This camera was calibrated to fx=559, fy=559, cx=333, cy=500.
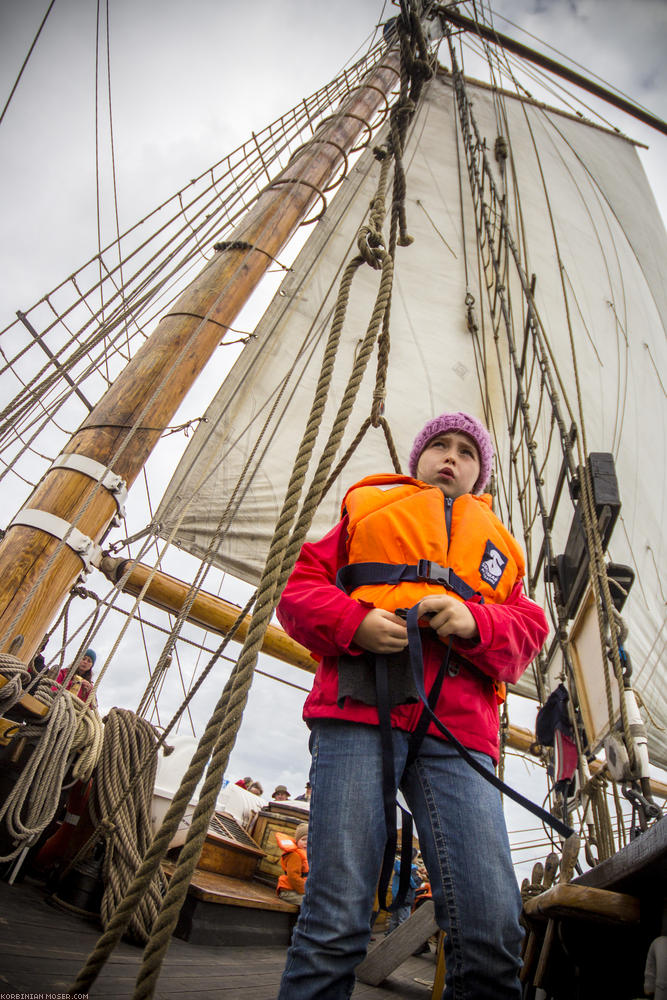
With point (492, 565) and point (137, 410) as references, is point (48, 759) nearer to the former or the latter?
point (137, 410)

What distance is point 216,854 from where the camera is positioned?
274 cm

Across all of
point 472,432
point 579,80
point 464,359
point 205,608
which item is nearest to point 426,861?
point 472,432

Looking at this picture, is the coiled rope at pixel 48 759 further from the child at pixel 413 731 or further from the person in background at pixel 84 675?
the person in background at pixel 84 675

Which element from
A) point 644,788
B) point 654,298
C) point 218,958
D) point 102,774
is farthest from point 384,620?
point 654,298

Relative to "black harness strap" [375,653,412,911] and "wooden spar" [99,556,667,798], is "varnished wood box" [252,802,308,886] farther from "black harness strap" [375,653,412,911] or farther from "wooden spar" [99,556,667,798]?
"black harness strap" [375,653,412,911]

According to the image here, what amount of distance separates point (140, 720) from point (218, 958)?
853 mm

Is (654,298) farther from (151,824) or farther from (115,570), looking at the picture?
(151,824)

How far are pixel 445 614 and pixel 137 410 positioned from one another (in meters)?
1.61

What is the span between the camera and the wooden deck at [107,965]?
1.06 meters

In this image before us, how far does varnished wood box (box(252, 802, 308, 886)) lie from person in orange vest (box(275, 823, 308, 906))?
31.9 inches

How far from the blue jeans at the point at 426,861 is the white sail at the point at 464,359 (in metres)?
2.49

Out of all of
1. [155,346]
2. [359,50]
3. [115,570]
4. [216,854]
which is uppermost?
[359,50]

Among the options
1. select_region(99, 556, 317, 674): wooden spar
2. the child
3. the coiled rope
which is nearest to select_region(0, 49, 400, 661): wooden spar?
the coiled rope

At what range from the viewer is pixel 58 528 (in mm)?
1808
